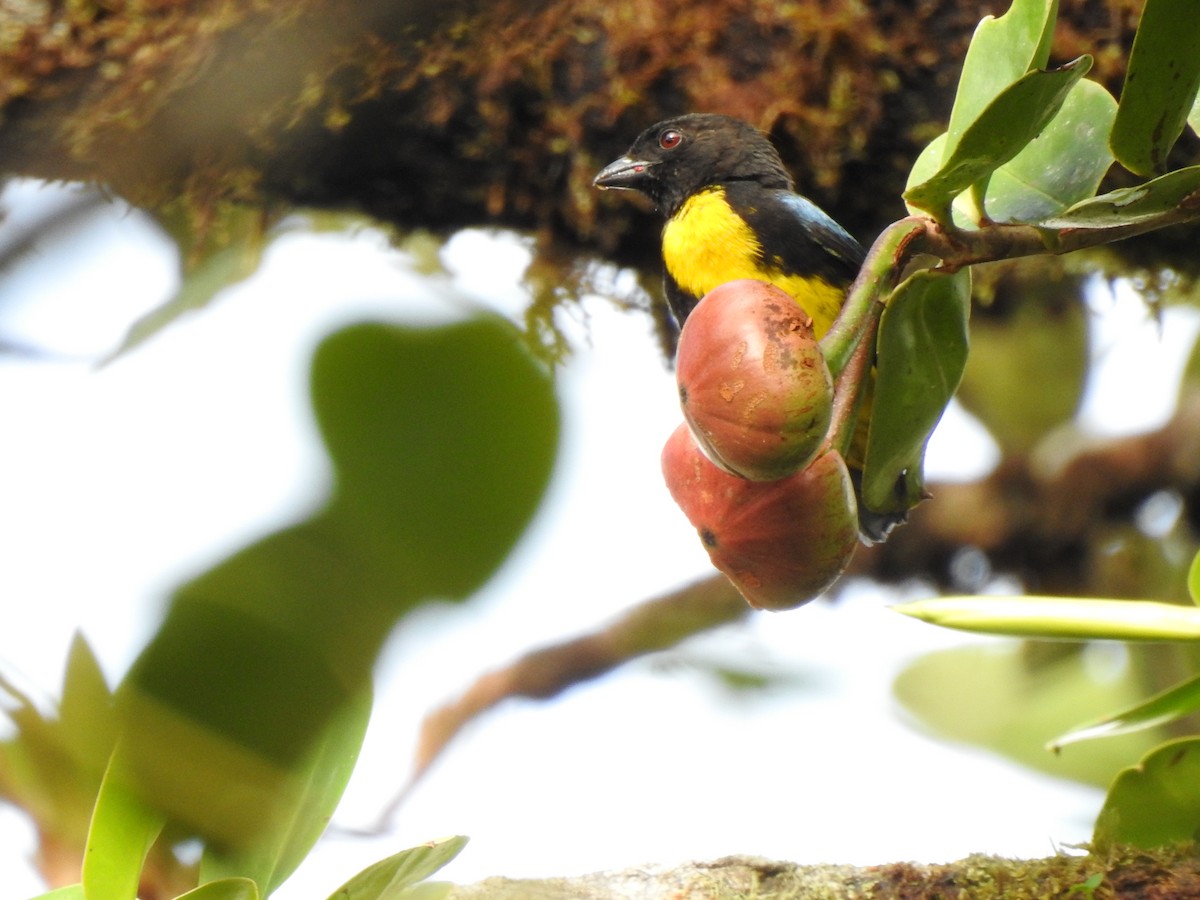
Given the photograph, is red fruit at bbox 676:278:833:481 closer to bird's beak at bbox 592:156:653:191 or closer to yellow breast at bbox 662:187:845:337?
yellow breast at bbox 662:187:845:337

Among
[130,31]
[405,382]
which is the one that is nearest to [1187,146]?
[130,31]

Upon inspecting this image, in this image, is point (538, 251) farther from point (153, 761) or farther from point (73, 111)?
point (153, 761)

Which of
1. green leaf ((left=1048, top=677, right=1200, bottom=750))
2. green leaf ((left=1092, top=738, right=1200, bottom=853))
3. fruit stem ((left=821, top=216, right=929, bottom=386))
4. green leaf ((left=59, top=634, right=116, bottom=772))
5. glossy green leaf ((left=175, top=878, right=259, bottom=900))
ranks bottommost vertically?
green leaf ((left=1092, top=738, right=1200, bottom=853))

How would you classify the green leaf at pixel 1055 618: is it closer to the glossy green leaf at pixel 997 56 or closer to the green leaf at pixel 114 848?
the glossy green leaf at pixel 997 56

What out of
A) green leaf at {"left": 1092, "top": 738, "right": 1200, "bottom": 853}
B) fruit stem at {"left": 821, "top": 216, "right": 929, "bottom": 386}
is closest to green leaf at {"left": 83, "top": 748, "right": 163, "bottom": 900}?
fruit stem at {"left": 821, "top": 216, "right": 929, "bottom": 386}

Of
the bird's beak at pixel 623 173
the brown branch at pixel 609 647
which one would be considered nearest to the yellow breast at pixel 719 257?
the bird's beak at pixel 623 173
